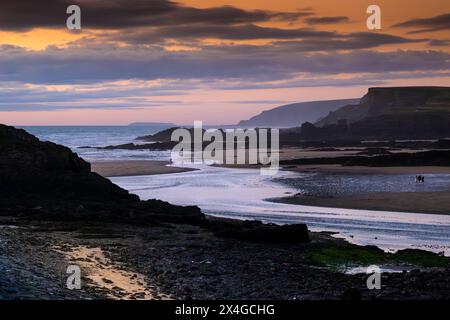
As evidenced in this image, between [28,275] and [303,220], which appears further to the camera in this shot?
[303,220]

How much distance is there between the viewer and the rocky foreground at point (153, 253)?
58.8 feet

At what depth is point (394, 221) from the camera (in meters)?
34.1

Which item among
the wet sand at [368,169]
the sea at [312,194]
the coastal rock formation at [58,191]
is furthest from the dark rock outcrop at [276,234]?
the wet sand at [368,169]

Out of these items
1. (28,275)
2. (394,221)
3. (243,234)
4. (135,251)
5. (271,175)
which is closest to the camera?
(28,275)

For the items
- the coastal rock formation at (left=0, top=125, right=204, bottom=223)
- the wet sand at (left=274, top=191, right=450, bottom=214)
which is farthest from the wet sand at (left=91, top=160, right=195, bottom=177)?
the wet sand at (left=274, top=191, right=450, bottom=214)

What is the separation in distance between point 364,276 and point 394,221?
14.7m

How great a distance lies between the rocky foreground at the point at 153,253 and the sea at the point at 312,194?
3.37 m

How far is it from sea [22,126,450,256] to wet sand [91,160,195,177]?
314 cm

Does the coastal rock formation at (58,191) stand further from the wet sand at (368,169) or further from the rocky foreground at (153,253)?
the wet sand at (368,169)

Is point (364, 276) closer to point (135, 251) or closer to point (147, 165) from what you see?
point (135, 251)

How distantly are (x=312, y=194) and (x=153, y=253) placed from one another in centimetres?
2377

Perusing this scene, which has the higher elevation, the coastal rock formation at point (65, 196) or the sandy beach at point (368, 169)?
the coastal rock formation at point (65, 196)
